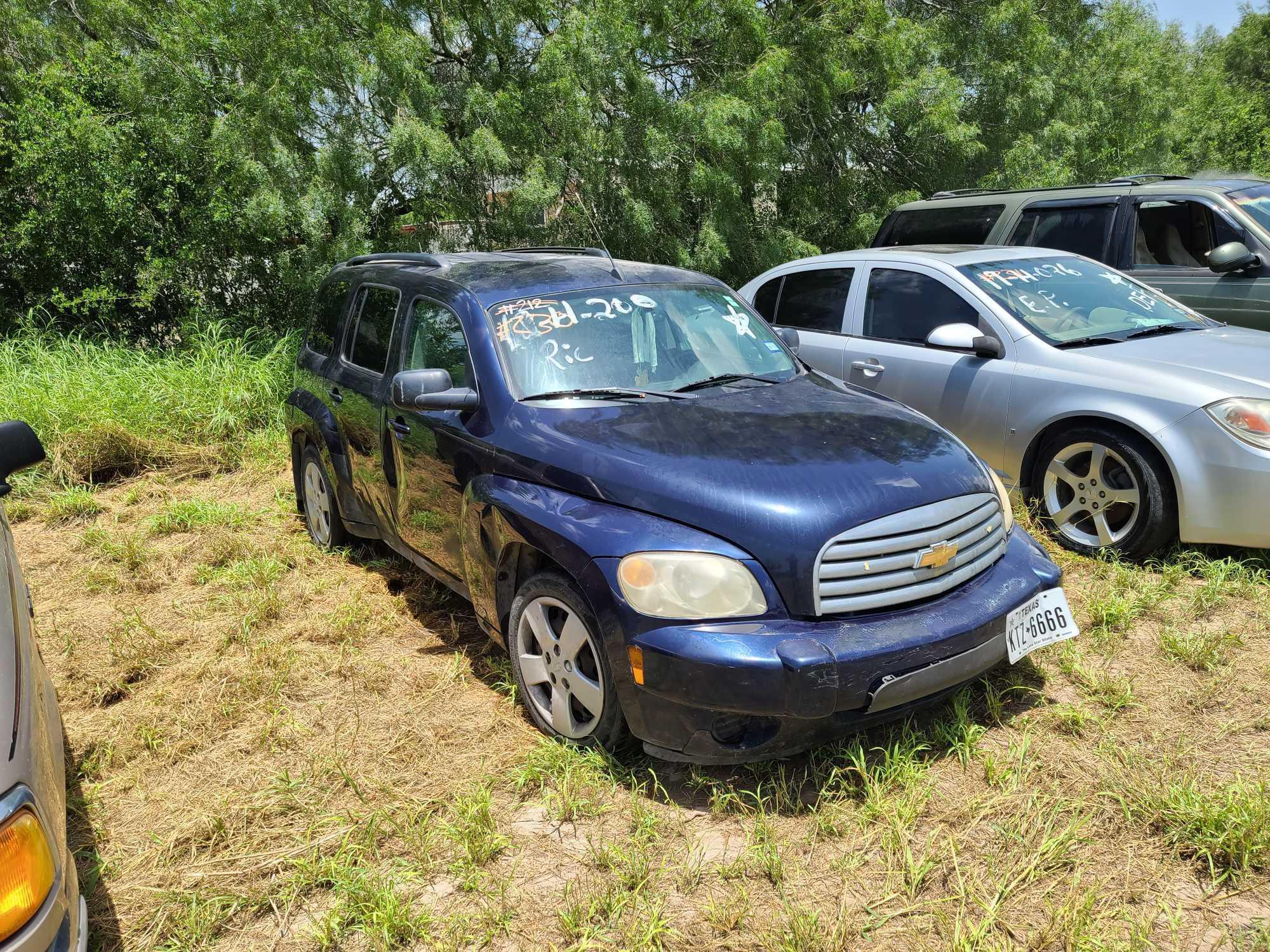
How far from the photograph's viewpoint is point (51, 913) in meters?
1.83

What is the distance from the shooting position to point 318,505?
558 centimetres

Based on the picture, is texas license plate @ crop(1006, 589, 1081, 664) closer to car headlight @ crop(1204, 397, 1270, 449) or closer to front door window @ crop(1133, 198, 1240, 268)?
car headlight @ crop(1204, 397, 1270, 449)

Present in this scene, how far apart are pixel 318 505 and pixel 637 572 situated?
10.9 ft

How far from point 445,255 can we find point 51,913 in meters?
3.55

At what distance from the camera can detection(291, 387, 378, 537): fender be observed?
496 cm

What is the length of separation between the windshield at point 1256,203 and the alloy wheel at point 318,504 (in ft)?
22.1

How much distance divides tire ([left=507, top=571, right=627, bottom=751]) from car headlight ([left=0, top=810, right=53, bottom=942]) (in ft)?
5.13

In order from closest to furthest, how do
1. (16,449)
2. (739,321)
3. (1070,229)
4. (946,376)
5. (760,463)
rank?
(16,449) < (760,463) < (739,321) < (946,376) < (1070,229)

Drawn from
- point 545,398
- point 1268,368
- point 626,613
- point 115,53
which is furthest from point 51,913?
point 115,53

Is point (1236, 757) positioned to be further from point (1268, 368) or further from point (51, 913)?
point (51, 913)

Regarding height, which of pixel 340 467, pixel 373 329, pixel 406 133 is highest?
pixel 406 133

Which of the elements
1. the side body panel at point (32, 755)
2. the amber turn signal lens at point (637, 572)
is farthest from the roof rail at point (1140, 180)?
the side body panel at point (32, 755)

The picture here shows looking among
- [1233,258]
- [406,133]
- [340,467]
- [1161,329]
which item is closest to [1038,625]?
[1161,329]

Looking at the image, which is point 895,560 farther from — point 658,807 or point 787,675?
point 658,807
